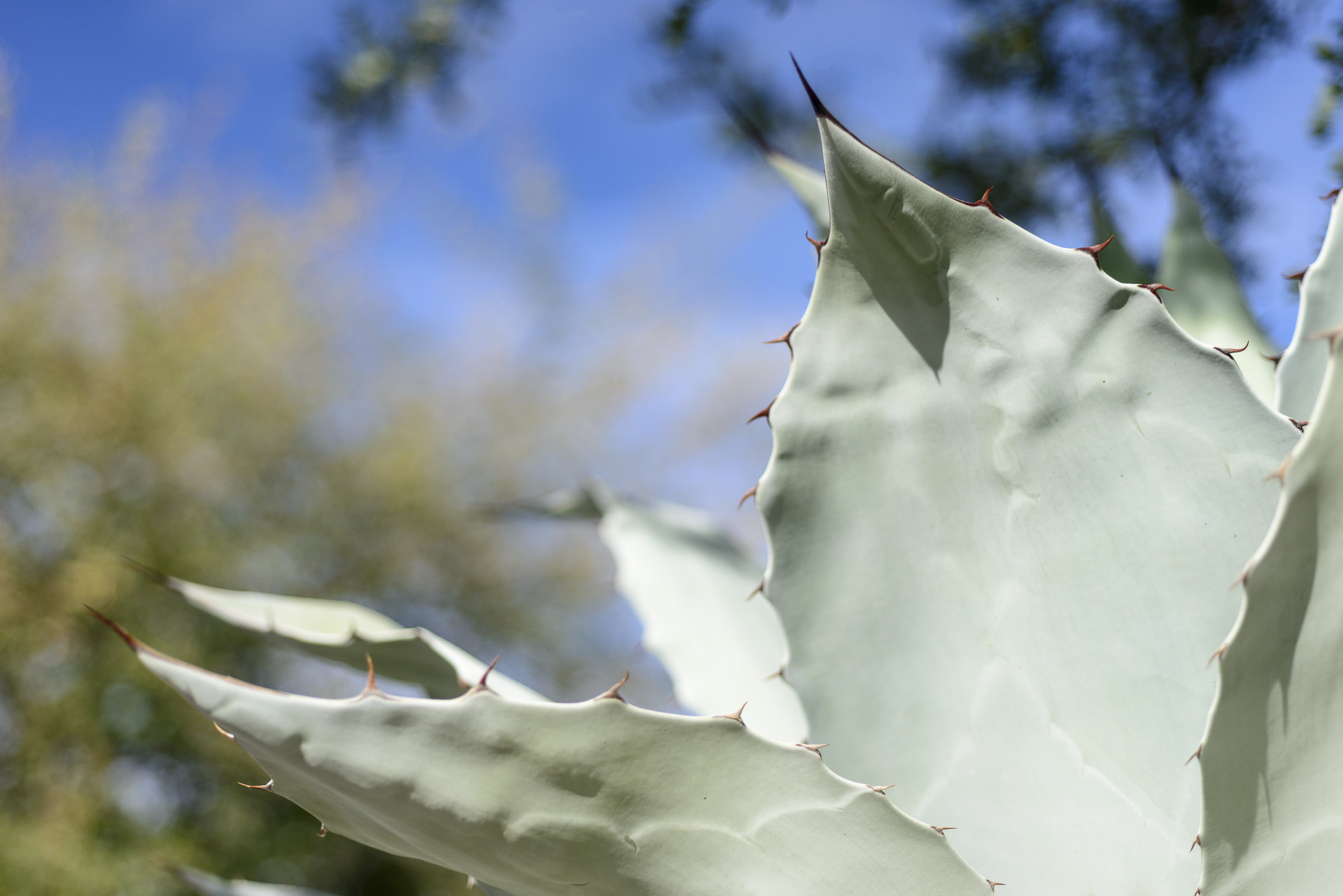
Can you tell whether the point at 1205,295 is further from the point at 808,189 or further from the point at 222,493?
the point at 222,493

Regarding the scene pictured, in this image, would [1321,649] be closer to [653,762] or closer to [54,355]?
[653,762]

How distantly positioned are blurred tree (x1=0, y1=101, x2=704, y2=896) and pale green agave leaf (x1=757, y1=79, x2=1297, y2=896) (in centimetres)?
203

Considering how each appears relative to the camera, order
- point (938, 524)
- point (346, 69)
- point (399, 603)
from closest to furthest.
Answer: point (938, 524)
point (346, 69)
point (399, 603)

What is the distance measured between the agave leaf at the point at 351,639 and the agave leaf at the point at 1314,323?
0.35 metres

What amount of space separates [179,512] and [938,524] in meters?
2.67

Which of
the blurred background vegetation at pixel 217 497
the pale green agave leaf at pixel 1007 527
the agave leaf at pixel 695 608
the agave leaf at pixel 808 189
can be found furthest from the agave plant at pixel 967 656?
the blurred background vegetation at pixel 217 497

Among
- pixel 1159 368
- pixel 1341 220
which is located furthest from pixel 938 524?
pixel 1341 220

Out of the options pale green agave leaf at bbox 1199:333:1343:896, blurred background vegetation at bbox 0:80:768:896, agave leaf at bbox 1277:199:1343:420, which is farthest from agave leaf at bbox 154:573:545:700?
blurred background vegetation at bbox 0:80:768:896

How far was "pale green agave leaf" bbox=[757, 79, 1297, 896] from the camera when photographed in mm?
305

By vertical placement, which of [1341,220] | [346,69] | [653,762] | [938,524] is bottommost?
[653,762]

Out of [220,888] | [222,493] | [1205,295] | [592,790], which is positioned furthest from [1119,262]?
[222,493]

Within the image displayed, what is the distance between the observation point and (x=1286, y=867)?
26 centimetres

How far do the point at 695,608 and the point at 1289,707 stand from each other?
0.37 m

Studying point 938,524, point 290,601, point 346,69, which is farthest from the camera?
point 346,69
